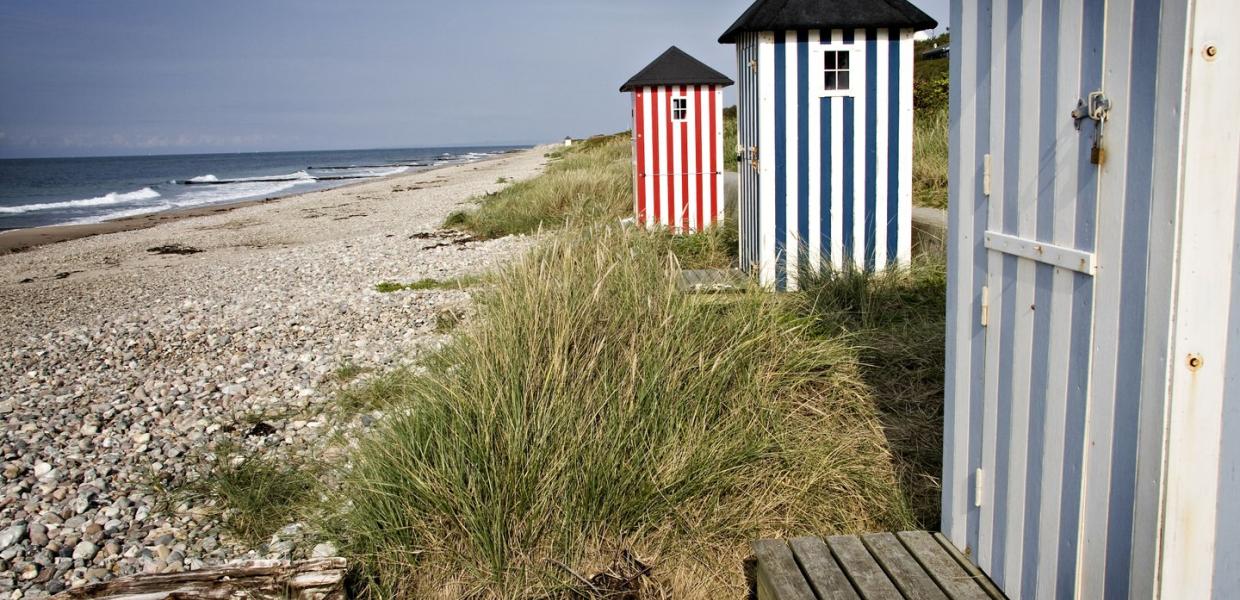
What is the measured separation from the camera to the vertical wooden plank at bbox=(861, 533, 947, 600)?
2.79 m

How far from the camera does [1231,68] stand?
179cm

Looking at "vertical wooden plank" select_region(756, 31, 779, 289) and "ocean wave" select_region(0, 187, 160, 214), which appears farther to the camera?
"ocean wave" select_region(0, 187, 160, 214)

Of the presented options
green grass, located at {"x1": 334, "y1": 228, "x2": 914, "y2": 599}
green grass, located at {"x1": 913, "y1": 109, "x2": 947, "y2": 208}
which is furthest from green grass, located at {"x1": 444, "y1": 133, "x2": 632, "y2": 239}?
green grass, located at {"x1": 334, "y1": 228, "x2": 914, "y2": 599}

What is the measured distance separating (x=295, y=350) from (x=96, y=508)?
3029mm

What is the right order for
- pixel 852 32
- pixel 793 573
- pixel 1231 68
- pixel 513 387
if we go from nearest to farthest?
pixel 1231 68 → pixel 793 573 → pixel 513 387 → pixel 852 32

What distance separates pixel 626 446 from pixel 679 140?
865 cm

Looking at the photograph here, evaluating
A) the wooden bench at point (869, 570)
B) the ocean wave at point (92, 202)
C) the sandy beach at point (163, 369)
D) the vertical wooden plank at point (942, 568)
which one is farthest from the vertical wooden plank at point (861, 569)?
the ocean wave at point (92, 202)

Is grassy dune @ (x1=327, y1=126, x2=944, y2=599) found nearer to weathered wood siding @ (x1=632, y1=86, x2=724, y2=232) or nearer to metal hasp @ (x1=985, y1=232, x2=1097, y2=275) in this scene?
metal hasp @ (x1=985, y1=232, x2=1097, y2=275)

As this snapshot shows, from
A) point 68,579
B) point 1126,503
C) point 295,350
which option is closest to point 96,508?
point 68,579

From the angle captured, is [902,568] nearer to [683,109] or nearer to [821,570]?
[821,570]

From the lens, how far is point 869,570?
9.69ft

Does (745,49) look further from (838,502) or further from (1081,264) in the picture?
(1081,264)

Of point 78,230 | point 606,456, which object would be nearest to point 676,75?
point 606,456

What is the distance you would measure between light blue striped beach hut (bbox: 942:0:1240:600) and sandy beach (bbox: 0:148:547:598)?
2.81 metres
